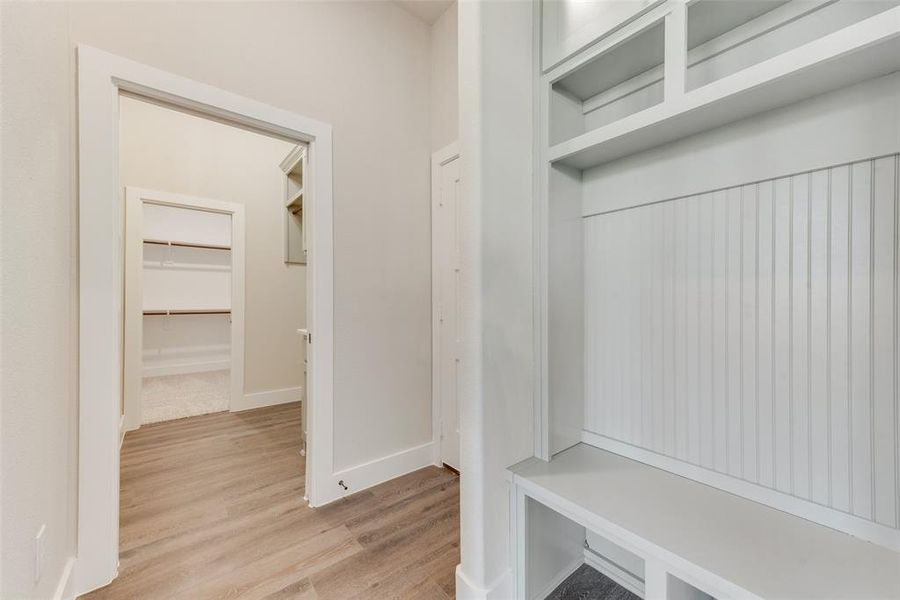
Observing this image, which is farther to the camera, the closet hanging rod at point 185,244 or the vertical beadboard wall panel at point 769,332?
the closet hanging rod at point 185,244

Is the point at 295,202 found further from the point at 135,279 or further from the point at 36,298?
the point at 36,298

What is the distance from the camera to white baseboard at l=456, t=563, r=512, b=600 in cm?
118

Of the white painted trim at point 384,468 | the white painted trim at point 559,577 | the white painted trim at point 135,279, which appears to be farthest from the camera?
the white painted trim at point 135,279

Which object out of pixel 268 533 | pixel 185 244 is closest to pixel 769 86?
pixel 268 533

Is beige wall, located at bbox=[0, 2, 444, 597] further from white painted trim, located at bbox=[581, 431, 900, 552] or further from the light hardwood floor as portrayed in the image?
white painted trim, located at bbox=[581, 431, 900, 552]

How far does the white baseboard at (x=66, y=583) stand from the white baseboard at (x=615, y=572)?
6.46 ft

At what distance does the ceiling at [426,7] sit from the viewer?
7.46ft

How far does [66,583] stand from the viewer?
126 cm

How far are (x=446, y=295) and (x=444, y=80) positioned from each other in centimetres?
146

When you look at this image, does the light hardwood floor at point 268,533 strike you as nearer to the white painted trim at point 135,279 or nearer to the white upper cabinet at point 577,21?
the white painted trim at point 135,279

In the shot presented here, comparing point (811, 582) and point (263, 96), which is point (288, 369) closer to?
point (263, 96)

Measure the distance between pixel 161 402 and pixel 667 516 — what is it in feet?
15.0

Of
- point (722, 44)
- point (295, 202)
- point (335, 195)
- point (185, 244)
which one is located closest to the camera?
point (722, 44)

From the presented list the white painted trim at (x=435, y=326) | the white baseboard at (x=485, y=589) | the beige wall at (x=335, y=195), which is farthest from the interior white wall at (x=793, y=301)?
the beige wall at (x=335, y=195)
